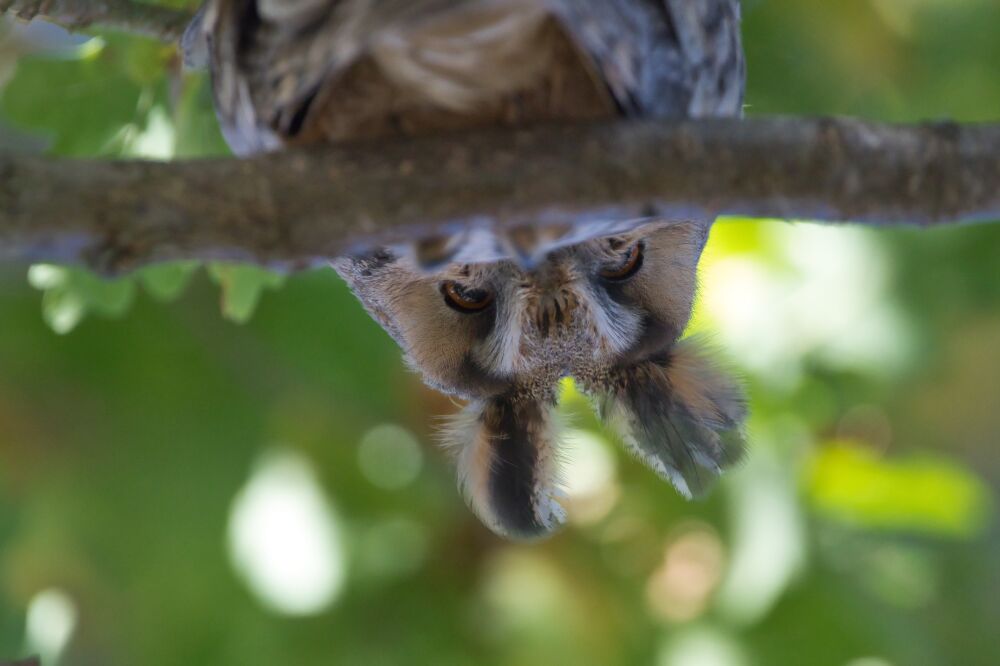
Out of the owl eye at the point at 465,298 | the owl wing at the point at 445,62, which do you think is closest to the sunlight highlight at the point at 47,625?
the owl eye at the point at 465,298

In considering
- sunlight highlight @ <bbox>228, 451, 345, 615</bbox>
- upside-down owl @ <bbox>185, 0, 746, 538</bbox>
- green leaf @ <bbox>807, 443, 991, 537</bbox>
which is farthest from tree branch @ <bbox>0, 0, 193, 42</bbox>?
green leaf @ <bbox>807, 443, 991, 537</bbox>

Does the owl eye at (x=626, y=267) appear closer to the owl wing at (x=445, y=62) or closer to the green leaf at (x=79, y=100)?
the owl wing at (x=445, y=62)

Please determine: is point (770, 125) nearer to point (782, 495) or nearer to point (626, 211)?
point (626, 211)

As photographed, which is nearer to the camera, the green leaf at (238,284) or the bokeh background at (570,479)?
the green leaf at (238,284)

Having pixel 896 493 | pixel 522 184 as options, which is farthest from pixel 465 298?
pixel 896 493

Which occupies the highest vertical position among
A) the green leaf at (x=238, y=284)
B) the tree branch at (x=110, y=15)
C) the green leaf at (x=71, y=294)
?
the tree branch at (x=110, y=15)

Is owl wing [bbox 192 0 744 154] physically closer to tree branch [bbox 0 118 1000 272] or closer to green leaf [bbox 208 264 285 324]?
tree branch [bbox 0 118 1000 272]

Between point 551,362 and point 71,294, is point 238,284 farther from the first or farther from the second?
point 551,362

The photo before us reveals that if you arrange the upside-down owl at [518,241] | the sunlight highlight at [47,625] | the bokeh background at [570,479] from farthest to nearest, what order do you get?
the bokeh background at [570,479] → the sunlight highlight at [47,625] → the upside-down owl at [518,241]
